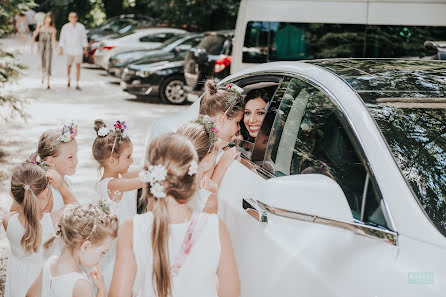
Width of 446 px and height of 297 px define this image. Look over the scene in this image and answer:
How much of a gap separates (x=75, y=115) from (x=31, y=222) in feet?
31.1

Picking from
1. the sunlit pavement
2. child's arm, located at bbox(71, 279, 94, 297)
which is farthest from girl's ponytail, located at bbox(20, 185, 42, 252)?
the sunlit pavement

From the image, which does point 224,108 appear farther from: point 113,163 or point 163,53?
point 163,53

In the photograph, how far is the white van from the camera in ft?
34.1

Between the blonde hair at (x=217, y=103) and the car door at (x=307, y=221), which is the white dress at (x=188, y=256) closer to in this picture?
the car door at (x=307, y=221)

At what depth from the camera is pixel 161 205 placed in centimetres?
241

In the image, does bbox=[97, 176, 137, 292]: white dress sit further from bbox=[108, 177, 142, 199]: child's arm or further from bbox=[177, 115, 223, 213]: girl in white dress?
bbox=[177, 115, 223, 213]: girl in white dress

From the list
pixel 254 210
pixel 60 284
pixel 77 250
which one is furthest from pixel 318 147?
pixel 60 284

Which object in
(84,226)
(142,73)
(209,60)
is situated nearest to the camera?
(84,226)

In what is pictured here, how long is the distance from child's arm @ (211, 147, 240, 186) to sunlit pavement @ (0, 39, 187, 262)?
2713mm

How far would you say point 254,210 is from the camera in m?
2.92

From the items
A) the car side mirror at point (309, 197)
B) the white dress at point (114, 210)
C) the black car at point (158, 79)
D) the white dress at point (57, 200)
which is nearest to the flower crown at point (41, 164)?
the white dress at point (57, 200)

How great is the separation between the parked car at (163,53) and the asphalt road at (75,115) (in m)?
0.66

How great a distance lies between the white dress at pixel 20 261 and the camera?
3611 mm

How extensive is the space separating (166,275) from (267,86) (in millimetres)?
2198
